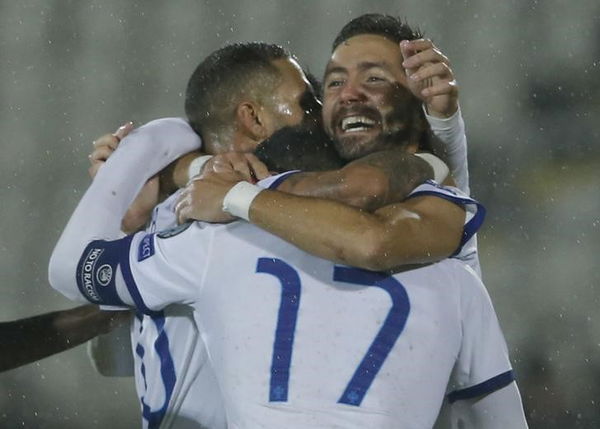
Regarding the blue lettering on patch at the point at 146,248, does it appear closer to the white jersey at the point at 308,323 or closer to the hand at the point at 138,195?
the white jersey at the point at 308,323

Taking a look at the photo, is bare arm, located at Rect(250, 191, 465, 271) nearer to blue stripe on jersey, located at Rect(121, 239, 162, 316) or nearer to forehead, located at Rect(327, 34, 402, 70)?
blue stripe on jersey, located at Rect(121, 239, 162, 316)

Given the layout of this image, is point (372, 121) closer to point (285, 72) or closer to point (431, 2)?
point (285, 72)

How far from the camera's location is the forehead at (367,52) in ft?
6.32

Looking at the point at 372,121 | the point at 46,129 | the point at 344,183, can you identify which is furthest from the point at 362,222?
the point at 46,129

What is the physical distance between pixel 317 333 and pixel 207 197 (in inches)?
10.2

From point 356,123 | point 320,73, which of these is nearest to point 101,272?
point 356,123

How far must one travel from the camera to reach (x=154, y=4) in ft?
11.4

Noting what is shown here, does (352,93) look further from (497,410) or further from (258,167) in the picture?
(497,410)

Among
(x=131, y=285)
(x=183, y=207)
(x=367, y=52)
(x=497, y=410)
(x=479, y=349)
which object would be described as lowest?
(x=497, y=410)

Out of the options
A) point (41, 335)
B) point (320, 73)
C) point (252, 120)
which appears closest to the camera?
point (252, 120)

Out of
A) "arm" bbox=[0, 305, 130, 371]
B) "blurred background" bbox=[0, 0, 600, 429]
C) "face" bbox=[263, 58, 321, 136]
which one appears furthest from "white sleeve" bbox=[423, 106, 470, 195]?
"blurred background" bbox=[0, 0, 600, 429]

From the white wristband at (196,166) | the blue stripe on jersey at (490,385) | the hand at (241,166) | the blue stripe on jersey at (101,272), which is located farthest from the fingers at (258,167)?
the blue stripe on jersey at (490,385)

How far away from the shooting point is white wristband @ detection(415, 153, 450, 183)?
1.79 metres

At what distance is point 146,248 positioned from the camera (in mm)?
1718
